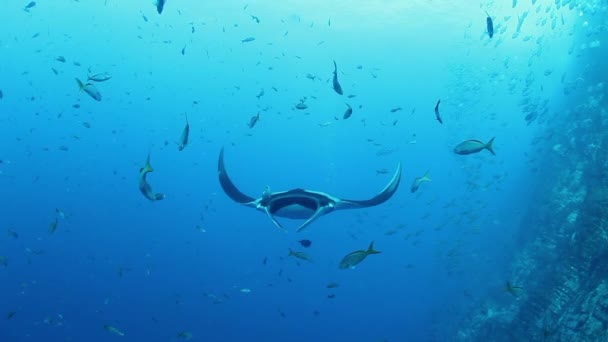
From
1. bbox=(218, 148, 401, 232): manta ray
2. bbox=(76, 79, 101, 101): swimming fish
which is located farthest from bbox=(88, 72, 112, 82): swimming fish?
bbox=(218, 148, 401, 232): manta ray

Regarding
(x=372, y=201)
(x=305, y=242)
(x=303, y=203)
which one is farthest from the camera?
(x=305, y=242)

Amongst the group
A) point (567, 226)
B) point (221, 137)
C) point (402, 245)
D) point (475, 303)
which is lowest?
point (475, 303)

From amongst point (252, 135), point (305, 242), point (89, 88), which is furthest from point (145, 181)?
point (252, 135)

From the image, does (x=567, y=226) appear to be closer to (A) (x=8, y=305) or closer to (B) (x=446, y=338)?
A: (B) (x=446, y=338)

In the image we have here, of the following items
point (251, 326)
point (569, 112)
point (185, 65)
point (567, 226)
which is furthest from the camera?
point (185, 65)

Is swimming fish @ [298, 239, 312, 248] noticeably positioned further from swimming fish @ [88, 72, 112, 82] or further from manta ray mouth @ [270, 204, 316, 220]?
swimming fish @ [88, 72, 112, 82]

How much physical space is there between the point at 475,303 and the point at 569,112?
9348 mm

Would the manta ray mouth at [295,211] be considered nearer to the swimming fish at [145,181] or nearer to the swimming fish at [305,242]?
the swimming fish at [145,181]

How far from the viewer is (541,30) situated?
33.5 meters

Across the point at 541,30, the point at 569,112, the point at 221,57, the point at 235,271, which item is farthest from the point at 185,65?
the point at 569,112

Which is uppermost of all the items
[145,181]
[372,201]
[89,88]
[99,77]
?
[99,77]

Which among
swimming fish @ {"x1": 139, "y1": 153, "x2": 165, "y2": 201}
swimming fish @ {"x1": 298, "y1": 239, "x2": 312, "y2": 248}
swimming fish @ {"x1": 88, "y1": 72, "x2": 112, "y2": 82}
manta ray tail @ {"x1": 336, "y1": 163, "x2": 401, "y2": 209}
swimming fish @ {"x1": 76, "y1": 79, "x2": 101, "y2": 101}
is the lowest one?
swimming fish @ {"x1": 139, "y1": 153, "x2": 165, "y2": 201}

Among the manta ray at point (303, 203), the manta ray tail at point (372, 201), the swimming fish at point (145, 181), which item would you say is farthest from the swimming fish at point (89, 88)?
the manta ray tail at point (372, 201)

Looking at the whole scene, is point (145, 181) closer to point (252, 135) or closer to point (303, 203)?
point (303, 203)
